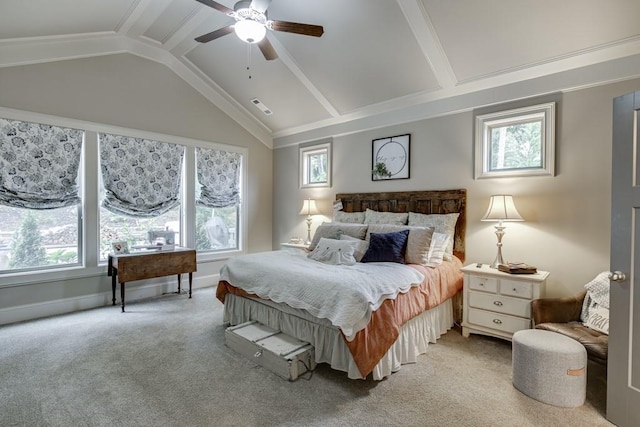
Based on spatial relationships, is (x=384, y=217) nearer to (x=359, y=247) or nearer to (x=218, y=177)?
(x=359, y=247)

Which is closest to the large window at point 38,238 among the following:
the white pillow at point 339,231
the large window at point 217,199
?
the large window at point 217,199

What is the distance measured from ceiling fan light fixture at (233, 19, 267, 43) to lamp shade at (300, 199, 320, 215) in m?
2.98

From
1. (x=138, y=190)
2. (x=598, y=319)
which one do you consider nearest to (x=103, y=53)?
(x=138, y=190)

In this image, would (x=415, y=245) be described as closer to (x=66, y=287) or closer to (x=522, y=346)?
(x=522, y=346)

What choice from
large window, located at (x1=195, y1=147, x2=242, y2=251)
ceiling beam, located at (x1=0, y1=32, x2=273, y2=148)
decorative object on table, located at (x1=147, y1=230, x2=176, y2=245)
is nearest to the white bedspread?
decorative object on table, located at (x1=147, y1=230, x2=176, y2=245)

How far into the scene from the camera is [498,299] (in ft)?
9.96

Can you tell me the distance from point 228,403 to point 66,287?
3.13 meters

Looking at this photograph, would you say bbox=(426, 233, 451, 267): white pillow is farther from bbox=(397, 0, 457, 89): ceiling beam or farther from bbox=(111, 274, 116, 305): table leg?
bbox=(111, 274, 116, 305): table leg

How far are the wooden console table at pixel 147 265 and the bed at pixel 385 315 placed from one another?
1.20m

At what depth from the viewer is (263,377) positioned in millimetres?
2451

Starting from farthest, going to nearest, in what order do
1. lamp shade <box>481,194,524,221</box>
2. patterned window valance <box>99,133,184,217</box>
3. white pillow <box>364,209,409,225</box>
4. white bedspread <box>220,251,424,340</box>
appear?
patterned window valance <box>99,133,184,217</box> < white pillow <box>364,209,409,225</box> < lamp shade <box>481,194,524,221</box> < white bedspread <box>220,251,424,340</box>

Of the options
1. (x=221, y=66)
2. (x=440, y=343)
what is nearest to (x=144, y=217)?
(x=221, y=66)

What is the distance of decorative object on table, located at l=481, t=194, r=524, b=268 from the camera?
3143mm

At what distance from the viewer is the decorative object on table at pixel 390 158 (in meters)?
4.29
